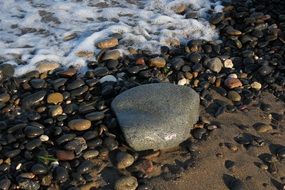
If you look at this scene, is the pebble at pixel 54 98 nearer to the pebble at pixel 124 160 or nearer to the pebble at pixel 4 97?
the pebble at pixel 4 97

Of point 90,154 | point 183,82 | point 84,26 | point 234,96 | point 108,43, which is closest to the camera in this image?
point 90,154

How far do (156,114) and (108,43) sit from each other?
141 centimetres

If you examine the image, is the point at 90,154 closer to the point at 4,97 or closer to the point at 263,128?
the point at 4,97

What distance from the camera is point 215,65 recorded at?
194 inches

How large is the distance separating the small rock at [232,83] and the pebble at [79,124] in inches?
58.5

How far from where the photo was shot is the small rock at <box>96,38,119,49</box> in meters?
5.16

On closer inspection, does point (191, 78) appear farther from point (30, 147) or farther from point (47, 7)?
point (47, 7)

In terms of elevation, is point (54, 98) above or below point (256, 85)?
below

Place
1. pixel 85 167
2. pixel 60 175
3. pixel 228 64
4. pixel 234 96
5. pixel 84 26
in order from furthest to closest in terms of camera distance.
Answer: pixel 84 26 < pixel 228 64 < pixel 234 96 < pixel 85 167 < pixel 60 175

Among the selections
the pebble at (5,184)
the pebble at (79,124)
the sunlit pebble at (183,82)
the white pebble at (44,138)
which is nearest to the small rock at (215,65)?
the sunlit pebble at (183,82)

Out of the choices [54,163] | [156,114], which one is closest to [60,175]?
[54,163]

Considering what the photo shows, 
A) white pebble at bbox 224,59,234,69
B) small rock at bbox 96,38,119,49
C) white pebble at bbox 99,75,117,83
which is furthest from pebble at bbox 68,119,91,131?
white pebble at bbox 224,59,234,69

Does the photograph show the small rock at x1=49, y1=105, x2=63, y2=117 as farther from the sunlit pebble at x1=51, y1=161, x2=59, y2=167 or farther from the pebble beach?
the sunlit pebble at x1=51, y1=161, x2=59, y2=167

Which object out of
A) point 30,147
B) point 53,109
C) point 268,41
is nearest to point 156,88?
point 53,109
